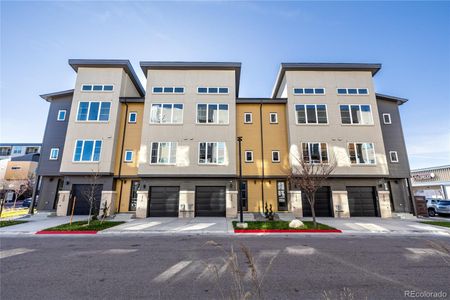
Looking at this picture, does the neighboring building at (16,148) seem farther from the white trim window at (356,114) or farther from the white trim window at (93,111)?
the white trim window at (356,114)

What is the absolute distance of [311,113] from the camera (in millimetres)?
17875

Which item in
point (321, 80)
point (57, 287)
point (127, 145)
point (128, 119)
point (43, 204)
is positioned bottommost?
point (57, 287)

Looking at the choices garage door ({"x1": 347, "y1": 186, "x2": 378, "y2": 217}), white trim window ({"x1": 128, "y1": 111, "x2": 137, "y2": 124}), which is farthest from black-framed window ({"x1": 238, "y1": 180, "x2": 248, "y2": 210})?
white trim window ({"x1": 128, "y1": 111, "x2": 137, "y2": 124})

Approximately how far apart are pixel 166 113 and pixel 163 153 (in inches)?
149

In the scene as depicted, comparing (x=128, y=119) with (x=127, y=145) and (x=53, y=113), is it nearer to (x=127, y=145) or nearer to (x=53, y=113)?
(x=127, y=145)

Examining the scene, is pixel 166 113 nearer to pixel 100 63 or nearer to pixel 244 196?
pixel 100 63

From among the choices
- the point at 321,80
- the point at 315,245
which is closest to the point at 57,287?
the point at 315,245

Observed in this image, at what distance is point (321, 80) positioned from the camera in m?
18.6

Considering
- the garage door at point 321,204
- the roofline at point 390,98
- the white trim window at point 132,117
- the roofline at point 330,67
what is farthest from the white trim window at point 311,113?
the white trim window at point 132,117

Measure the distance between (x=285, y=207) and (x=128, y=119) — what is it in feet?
55.6

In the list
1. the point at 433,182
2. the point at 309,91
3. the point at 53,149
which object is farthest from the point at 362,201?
the point at 53,149

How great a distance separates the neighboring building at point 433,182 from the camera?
30128 mm

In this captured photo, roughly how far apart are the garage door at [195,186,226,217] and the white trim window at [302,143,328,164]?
7.85 m

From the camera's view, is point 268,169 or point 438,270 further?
point 268,169
